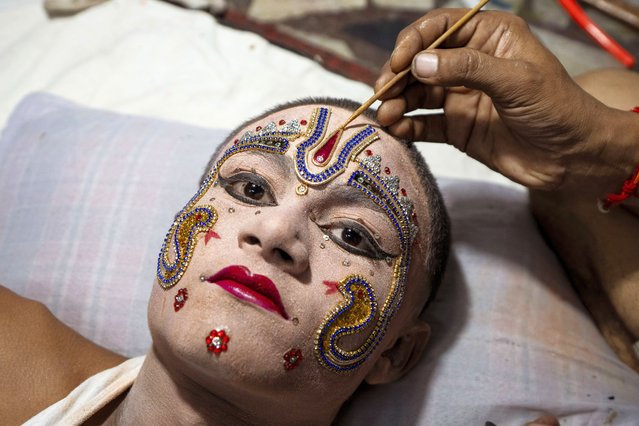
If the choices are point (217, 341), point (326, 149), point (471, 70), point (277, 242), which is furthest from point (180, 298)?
point (471, 70)

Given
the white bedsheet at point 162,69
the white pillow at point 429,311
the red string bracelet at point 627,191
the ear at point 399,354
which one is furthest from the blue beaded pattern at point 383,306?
the white bedsheet at point 162,69

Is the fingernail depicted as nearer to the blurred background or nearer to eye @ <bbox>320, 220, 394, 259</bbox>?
eye @ <bbox>320, 220, 394, 259</bbox>

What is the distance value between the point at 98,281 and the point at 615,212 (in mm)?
1652

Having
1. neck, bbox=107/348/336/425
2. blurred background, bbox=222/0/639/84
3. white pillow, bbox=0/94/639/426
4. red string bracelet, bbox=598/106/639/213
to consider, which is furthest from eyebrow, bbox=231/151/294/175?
blurred background, bbox=222/0/639/84

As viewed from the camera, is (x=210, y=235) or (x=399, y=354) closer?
(x=210, y=235)

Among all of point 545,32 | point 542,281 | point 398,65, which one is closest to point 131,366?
point 398,65

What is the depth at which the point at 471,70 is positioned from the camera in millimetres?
1576

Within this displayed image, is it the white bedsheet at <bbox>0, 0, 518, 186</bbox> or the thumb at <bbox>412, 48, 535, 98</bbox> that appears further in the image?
the white bedsheet at <bbox>0, 0, 518, 186</bbox>

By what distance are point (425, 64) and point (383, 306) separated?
0.58 metres

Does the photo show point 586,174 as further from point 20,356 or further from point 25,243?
point 25,243

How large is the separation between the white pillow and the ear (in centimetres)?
14

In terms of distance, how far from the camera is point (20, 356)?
1.82 m

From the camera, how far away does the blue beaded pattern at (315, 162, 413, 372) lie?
1495 millimetres

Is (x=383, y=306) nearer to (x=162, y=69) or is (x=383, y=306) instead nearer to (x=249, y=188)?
(x=249, y=188)
